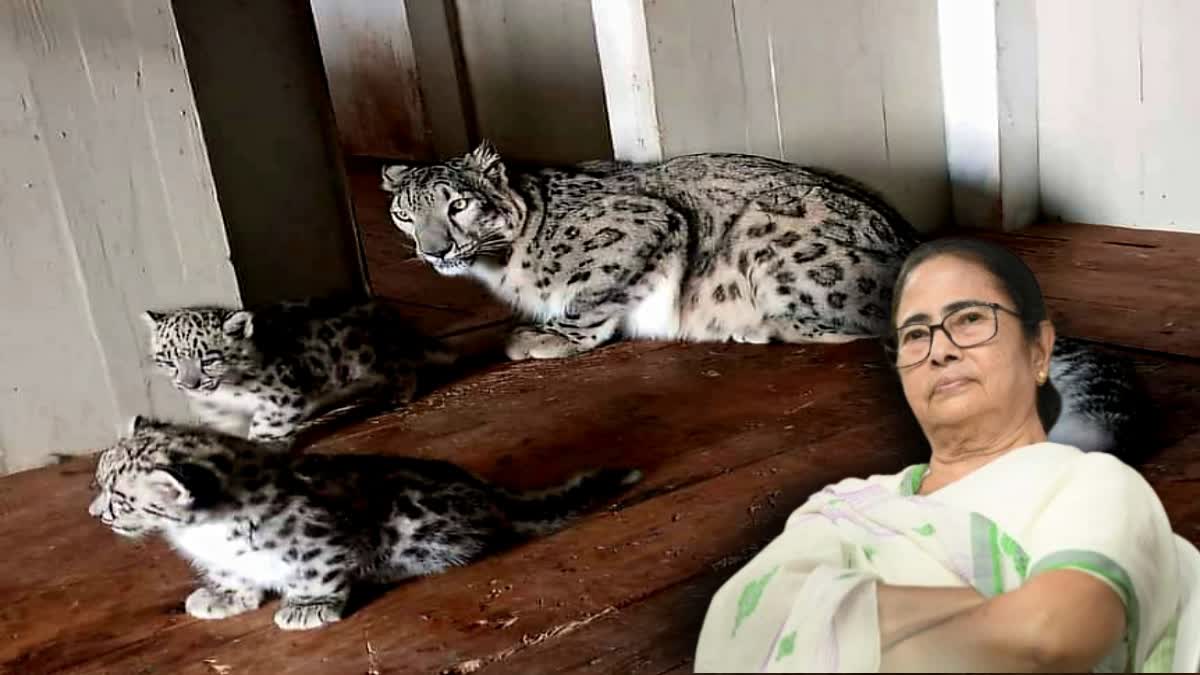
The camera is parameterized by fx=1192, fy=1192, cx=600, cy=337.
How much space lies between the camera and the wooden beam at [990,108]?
207 centimetres

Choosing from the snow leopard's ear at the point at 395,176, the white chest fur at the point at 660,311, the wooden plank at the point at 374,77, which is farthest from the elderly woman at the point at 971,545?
the wooden plank at the point at 374,77

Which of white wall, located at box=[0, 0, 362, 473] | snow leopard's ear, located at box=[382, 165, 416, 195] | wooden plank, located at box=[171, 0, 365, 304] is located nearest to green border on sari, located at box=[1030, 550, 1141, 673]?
white wall, located at box=[0, 0, 362, 473]

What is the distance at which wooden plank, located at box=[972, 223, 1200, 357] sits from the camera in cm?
153

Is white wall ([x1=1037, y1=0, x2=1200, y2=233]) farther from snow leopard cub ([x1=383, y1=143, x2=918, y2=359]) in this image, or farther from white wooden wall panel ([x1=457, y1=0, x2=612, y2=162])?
white wooden wall panel ([x1=457, y1=0, x2=612, y2=162])

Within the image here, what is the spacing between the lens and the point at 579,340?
2055 mm

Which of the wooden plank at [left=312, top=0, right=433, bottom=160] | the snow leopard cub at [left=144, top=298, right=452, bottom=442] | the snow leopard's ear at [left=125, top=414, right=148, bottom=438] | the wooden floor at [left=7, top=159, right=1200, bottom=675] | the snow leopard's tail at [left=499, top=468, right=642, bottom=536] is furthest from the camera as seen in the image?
the wooden plank at [left=312, top=0, right=433, bottom=160]

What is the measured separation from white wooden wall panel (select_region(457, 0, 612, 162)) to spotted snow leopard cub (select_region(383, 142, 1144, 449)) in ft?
4.69

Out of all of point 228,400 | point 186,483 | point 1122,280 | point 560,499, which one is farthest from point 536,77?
point 186,483

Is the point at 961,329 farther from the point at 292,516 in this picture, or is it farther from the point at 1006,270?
the point at 292,516

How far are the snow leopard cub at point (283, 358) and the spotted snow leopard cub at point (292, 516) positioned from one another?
495 millimetres

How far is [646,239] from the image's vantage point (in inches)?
80.1

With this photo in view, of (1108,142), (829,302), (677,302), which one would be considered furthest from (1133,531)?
(1108,142)

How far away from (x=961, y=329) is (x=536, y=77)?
135 inches

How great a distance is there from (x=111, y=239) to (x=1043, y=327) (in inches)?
63.9
